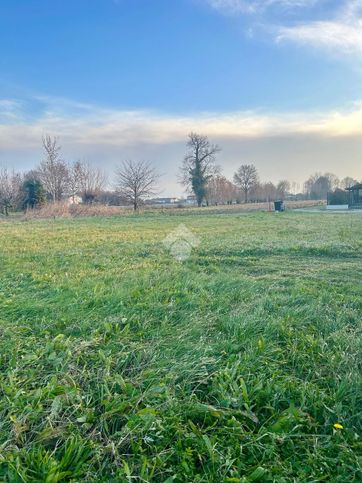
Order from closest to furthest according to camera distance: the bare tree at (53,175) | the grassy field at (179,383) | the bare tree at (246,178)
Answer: the grassy field at (179,383) → the bare tree at (53,175) → the bare tree at (246,178)

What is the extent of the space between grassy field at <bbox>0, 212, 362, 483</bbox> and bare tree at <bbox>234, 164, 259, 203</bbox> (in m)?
62.1

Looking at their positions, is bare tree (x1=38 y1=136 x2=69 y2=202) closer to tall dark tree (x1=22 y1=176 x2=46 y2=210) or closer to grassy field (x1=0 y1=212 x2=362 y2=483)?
tall dark tree (x1=22 y1=176 x2=46 y2=210)

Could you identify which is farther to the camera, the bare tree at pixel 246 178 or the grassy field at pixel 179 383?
the bare tree at pixel 246 178

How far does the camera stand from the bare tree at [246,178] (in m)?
63.3

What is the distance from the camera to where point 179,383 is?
2.31 meters

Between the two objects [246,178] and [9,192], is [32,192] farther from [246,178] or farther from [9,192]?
[246,178]

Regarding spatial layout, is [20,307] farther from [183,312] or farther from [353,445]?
[353,445]

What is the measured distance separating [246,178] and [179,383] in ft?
214

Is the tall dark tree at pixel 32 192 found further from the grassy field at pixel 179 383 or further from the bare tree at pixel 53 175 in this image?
the grassy field at pixel 179 383

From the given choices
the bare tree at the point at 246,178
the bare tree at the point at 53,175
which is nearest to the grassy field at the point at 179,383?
the bare tree at the point at 53,175

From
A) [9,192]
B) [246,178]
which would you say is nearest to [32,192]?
[9,192]

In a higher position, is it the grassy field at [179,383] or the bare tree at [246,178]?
the bare tree at [246,178]

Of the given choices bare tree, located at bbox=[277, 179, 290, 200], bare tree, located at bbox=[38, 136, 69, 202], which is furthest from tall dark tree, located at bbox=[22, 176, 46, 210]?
bare tree, located at bbox=[277, 179, 290, 200]

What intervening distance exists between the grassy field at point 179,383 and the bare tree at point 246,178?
62106 mm
